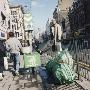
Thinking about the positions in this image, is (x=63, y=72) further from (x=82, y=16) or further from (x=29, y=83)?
(x=82, y=16)

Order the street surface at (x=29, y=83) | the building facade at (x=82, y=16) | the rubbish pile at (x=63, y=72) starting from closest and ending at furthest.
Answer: the street surface at (x=29, y=83) → the rubbish pile at (x=63, y=72) → the building facade at (x=82, y=16)

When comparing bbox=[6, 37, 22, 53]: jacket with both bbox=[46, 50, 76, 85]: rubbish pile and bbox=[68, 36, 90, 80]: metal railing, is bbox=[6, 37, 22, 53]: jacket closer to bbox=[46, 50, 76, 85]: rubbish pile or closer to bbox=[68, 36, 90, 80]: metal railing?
bbox=[68, 36, 90, 80]: metal railing

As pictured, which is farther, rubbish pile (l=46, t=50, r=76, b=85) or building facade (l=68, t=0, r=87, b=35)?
building facade (l=68, t=0, r=87, b=35)

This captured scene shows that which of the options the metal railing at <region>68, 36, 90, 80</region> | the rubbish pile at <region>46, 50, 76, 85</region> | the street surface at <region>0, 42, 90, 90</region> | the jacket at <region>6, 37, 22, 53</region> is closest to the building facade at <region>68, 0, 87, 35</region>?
the metal railing at <region>68, 36, 90, 80</region>

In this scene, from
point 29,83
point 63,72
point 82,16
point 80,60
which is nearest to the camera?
point 63,72

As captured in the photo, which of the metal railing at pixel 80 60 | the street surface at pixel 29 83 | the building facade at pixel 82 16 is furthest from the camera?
the building facade at pixel 82 16

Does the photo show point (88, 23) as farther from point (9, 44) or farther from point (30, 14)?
point (9, 44)

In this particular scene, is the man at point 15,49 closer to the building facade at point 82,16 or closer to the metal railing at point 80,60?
the metal railing at point 80,60

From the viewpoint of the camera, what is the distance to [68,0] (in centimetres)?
9438

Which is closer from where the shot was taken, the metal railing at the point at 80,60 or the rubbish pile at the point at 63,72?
the rubbish pile at the point at 63,72

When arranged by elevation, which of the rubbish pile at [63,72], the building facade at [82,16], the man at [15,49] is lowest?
the rubbish pile at [63,72]

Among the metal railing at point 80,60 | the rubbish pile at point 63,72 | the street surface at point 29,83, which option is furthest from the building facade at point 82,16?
the rubbish pile at point 63,72

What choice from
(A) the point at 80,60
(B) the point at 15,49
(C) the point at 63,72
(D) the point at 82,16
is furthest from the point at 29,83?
(D) the point at 82,16

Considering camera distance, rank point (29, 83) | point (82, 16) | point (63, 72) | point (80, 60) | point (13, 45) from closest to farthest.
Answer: point (63, 72), point (29, 83), point (13, 45), point (80, 60), point (82, 16)
